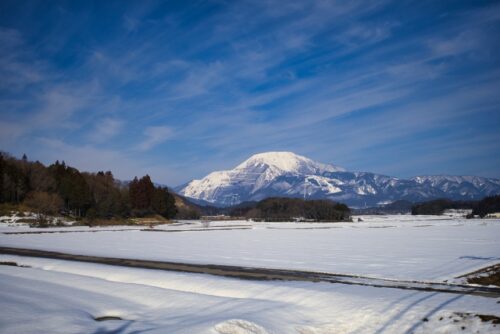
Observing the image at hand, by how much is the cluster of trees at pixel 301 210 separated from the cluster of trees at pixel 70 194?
5358 cm

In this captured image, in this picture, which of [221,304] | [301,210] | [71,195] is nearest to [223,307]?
[221,304]

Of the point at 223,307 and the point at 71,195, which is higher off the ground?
the point at 71,195

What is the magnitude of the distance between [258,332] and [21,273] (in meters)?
16.8

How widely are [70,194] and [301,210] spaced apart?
326ft

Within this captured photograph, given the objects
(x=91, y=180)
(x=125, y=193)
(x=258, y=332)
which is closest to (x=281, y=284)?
(x=258, y=332)

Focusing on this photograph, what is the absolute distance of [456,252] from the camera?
107 feet

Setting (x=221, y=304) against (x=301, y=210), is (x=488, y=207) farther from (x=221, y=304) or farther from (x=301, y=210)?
(x=221, y=304)

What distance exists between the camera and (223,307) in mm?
15680

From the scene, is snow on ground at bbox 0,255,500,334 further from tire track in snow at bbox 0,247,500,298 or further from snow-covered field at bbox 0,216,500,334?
tire track in snow at bbox 0,247,500,298

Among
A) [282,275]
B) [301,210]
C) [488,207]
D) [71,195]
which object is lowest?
[282,275]

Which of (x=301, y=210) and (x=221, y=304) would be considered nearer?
(x=221, y=304)

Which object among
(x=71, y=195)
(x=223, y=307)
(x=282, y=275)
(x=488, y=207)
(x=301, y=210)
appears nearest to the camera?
(x=223, y=307)

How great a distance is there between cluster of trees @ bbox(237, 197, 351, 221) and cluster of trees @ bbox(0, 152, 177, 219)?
5358 cm

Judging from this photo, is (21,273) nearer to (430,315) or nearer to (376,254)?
(430,315)
